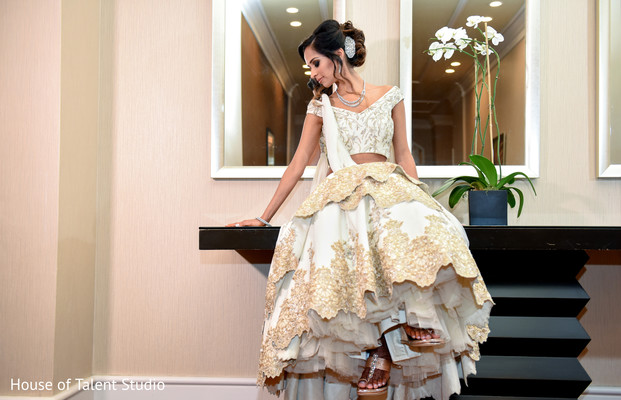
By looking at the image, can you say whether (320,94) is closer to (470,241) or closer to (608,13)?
(470,241)

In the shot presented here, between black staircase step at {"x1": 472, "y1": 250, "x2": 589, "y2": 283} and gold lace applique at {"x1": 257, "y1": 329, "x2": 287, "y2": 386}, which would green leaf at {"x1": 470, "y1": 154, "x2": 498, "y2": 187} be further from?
gold lace applique at {"x1": 257, "y1": 329, "x2": 287, "y2": 386}

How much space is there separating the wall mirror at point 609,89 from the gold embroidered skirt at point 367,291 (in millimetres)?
1091

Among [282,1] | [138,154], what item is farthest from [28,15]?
[282,1]

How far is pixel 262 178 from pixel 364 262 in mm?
1087

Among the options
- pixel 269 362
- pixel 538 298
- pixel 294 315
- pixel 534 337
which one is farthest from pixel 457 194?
pixel 269 362

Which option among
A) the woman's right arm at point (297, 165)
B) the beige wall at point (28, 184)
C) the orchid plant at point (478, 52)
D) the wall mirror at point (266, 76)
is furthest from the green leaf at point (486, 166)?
the beige wall at point (28, 184)

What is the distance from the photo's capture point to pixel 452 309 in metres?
1.69

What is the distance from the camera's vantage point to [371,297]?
163 cm

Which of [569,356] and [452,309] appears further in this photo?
[569,356]

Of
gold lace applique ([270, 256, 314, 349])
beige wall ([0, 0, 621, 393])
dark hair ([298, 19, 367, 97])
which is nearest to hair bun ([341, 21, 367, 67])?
dark hair ([298, 19, 367, 97])

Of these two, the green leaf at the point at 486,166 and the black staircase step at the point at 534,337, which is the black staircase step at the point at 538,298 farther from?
the green leaf at the point at 486,166

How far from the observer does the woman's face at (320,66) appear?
2.23 meters

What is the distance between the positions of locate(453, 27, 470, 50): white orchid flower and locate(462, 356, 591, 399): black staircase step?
1345 millimetres

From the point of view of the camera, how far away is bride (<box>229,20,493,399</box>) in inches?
62.3
